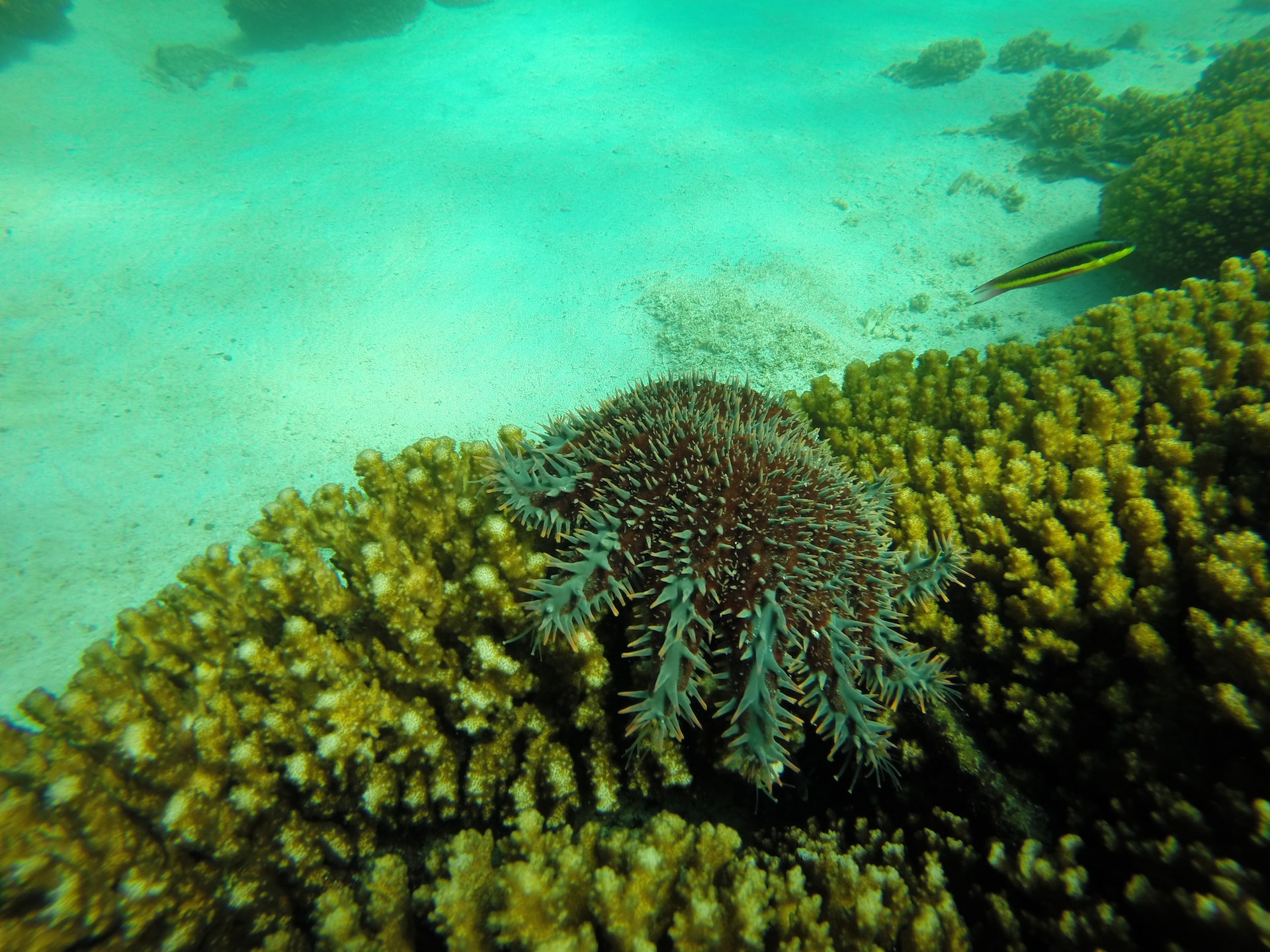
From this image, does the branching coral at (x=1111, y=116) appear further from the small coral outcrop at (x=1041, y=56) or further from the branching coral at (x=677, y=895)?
the branching coral at (x=677, y=895)

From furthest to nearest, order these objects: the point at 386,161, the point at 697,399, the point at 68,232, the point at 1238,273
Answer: the point at 386,161 < the point at 68,232 < the point at 1238,273 < the point at 697,399

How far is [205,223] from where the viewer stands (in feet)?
29.6

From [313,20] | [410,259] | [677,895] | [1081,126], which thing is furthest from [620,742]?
[313,20]

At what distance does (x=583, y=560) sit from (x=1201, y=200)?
30.4 feet

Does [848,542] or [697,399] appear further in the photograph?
[697,399]

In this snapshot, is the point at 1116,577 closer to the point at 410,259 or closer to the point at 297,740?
the point at 297,740

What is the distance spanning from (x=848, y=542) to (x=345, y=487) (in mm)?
5202

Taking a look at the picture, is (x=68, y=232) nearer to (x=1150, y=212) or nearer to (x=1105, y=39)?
(x=1150, y=212)

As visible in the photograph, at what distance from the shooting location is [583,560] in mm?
2189

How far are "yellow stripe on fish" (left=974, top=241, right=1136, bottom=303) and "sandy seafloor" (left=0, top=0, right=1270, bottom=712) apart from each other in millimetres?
2350

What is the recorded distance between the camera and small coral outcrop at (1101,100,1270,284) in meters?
6.18

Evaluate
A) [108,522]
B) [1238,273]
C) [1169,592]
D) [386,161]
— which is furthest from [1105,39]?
[108,522]

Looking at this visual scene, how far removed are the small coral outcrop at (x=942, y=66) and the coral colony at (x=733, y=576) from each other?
17554 mm

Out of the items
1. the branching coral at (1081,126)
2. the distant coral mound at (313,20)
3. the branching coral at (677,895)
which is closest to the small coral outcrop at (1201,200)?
the branching coral at (1081,126)
